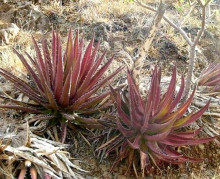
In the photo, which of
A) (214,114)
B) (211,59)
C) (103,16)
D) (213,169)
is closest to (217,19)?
(211,59)

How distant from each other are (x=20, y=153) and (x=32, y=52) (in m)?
2.06

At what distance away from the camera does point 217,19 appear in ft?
20.2

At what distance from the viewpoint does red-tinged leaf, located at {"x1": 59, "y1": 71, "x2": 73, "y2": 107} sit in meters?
2.54

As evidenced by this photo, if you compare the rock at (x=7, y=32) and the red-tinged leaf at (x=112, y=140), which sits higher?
the rock at (x=7, y=32)

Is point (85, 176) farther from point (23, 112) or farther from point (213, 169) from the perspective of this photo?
point (213, 169)

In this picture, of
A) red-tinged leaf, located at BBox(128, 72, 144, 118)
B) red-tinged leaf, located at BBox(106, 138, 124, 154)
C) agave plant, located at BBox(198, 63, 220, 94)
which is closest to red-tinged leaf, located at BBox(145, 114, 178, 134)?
red-tinged leaf, located at BBox(128, 72, 144, 118)

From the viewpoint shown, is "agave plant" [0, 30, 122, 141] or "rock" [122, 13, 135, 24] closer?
"agave plant" [0, 30, 122, 141]

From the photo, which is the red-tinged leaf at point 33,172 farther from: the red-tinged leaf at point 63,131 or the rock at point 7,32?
the rock at point 7,32

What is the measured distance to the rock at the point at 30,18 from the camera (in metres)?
4.94

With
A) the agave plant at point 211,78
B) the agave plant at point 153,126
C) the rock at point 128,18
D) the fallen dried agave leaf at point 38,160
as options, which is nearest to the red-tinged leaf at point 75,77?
the agave plant at point 153,126

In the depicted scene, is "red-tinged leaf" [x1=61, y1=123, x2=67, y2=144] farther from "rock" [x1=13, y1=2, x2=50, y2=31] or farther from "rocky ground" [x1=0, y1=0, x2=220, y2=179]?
"rock" [x1=13, y1=2, x2=50, y2=31]

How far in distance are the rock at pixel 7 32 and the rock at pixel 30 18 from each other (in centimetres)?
42

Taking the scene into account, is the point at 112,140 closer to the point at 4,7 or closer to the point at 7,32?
the point at 7,32

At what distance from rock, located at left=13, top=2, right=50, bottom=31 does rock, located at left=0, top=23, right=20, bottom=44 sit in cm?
42
